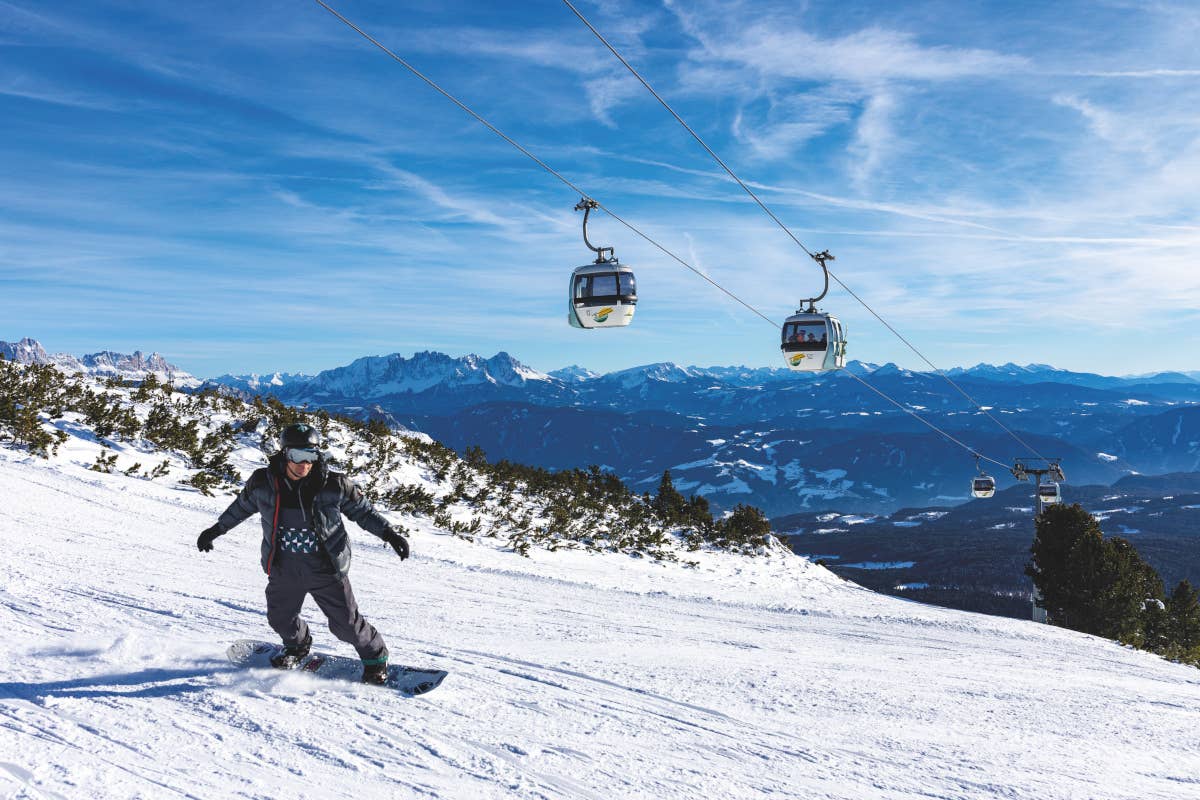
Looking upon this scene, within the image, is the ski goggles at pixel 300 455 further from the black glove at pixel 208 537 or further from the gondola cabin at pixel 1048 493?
the gondola cabin at pixel 1048 493

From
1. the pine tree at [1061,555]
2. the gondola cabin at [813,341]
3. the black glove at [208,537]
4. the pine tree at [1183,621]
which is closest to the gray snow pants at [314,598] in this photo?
the black glove at [208,537]

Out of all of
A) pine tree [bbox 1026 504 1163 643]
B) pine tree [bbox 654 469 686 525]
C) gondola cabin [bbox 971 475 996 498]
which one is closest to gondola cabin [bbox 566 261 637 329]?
pine tree [bbox 654 469 686 525]

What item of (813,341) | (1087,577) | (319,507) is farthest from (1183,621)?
(319,507)

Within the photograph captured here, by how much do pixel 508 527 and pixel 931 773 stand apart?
16972 mm

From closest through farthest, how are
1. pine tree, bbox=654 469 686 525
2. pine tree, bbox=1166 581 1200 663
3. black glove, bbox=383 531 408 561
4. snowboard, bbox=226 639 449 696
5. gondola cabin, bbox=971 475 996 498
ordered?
1. black glove, bbox=383 531 408 561
2. snowboard, bbox=226 639 449 696
3. pine tree, bbox=654 469 686 525
4. gondola cabin, bbox=971 475 996 498
5. pine tree, bbox=1166 581 1200 663

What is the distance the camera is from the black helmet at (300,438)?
438cm

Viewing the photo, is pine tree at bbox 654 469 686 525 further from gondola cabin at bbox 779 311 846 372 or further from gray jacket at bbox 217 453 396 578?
gray jacket at bbox 217 453 396 578

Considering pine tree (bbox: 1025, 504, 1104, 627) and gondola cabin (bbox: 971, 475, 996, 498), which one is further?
gondola cabin (bbox: 971, 475, 996, 498)

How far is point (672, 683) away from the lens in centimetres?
598

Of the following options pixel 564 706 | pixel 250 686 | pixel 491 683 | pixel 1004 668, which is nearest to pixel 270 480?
pixel 250 686

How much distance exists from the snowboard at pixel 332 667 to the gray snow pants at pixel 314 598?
0.67 ft

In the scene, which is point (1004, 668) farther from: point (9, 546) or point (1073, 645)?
point (9, 546)

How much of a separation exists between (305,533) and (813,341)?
42.0 feet

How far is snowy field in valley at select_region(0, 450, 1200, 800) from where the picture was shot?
362cm
